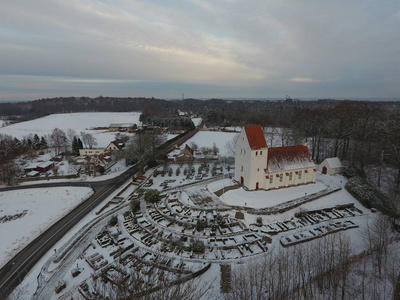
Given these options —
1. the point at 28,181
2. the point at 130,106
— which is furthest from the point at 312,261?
the point at 130,106

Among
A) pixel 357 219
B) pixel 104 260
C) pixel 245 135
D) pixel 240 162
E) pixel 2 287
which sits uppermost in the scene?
pixel 245 135

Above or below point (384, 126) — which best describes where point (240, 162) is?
below

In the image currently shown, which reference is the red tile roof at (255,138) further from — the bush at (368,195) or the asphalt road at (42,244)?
the asphalt road at (42,244)

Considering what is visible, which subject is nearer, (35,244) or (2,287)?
(2,287)

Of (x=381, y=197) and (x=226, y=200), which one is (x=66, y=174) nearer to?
(x=226, y=200)

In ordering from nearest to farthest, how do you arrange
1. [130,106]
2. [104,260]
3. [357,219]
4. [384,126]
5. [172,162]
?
[104,260]
[357,219]
[384,126]
[172,162]
[130,106]

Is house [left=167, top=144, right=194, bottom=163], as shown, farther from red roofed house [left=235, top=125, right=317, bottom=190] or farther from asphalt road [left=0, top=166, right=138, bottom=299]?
red roofed house [left=235, top=125, right=317, bottom=190]

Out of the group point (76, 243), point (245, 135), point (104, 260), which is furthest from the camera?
point (245, 135)
